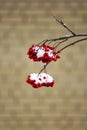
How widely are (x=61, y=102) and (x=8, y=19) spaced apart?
1.09m

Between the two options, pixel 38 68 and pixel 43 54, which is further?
pixel 38 68

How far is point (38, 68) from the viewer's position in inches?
180

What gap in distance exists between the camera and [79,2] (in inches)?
178

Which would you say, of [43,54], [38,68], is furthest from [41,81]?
[38,68]

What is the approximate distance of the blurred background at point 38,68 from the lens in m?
4.54

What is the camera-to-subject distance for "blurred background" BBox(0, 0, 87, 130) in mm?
4535

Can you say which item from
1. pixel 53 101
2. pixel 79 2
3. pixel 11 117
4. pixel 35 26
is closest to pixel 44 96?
pixel 53 101

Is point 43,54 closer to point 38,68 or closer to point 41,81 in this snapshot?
point 41,81

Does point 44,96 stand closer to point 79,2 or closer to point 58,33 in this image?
point 58,33

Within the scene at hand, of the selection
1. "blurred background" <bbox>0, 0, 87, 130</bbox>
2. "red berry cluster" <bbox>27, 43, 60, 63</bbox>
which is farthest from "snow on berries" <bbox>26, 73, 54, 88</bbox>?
"blurred background" <bbox>0, 0, 87, 130</bbox>

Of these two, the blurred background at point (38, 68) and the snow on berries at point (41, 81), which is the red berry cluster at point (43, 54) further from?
the blurred background at point (38, 68)

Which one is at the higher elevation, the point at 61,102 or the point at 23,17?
the point at 23,17

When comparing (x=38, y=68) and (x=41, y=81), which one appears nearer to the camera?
(x=41, y=81)

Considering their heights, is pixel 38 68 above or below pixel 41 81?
above
